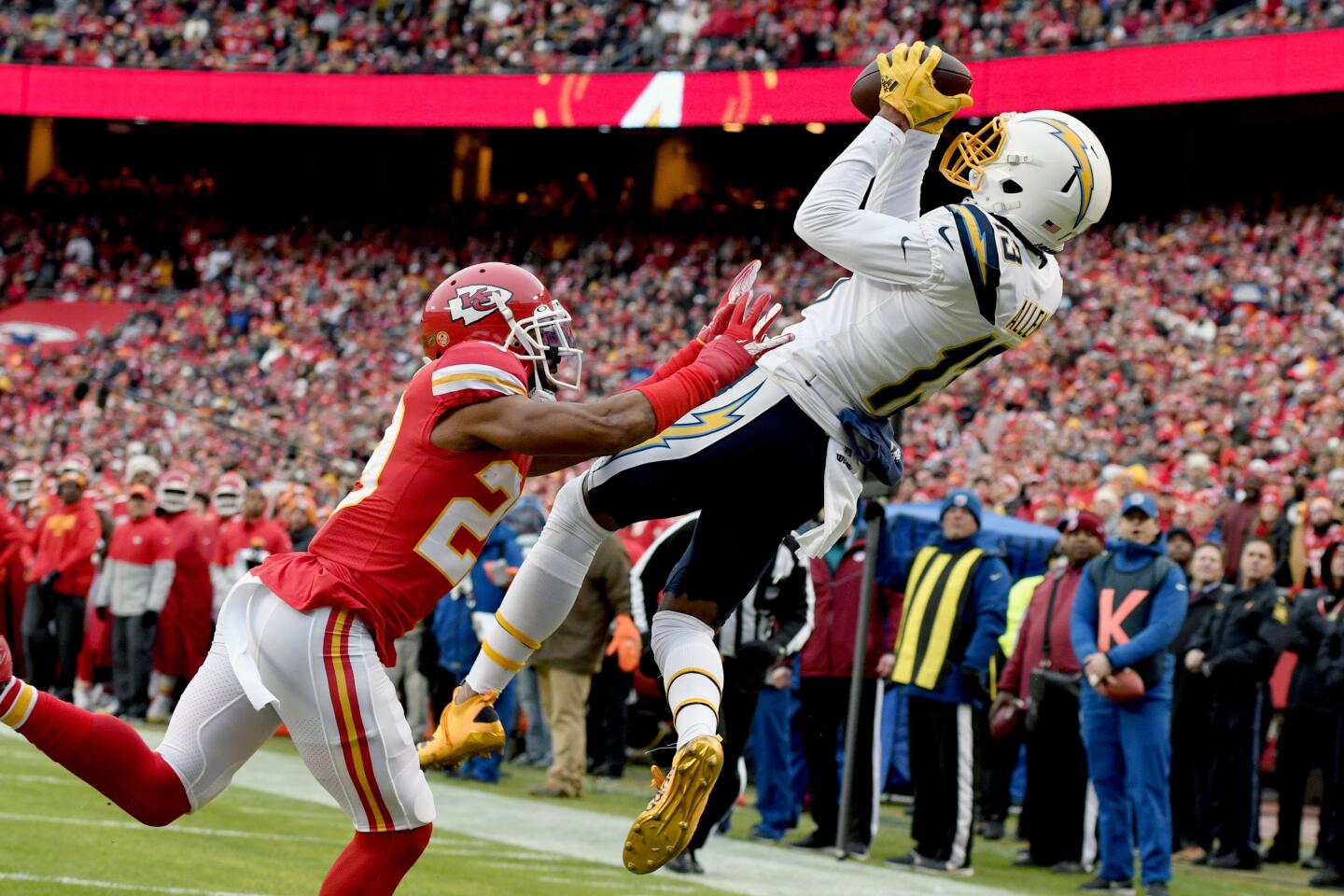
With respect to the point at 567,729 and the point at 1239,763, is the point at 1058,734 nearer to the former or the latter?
the point at 1239,763

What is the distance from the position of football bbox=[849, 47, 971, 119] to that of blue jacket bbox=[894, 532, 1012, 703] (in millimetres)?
4701

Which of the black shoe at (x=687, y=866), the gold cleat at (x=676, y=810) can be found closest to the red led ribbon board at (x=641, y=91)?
the black shoe at (x=687, y=866)

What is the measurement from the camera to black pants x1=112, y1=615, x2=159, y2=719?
42.9 feet

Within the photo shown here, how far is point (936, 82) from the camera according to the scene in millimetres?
4734

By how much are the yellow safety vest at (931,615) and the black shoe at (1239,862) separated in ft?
7.41

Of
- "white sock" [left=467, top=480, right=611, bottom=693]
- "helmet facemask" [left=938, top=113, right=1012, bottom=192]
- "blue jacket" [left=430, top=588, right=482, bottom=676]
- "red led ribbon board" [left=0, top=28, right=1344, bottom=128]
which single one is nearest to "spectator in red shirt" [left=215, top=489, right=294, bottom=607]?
"blue jacket" [left=430, top=588, right=482, bottom=676]

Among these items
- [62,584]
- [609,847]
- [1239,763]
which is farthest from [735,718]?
[62,584]

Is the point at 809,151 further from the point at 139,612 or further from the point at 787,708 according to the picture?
the point at 787,708

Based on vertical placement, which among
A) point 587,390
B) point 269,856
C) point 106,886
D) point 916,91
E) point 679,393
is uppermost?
point 587,390

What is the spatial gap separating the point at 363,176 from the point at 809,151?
8.68m

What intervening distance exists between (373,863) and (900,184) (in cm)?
232

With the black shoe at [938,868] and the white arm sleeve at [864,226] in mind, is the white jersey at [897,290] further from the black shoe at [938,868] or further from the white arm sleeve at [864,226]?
the black shoe at [938,868]

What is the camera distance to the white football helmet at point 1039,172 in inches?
186

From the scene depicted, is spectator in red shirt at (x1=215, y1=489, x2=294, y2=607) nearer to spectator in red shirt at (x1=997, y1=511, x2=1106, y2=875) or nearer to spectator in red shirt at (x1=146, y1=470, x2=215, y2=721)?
spectator in red shirt at (x1=146, y1=470, x2=215, y2=721)
